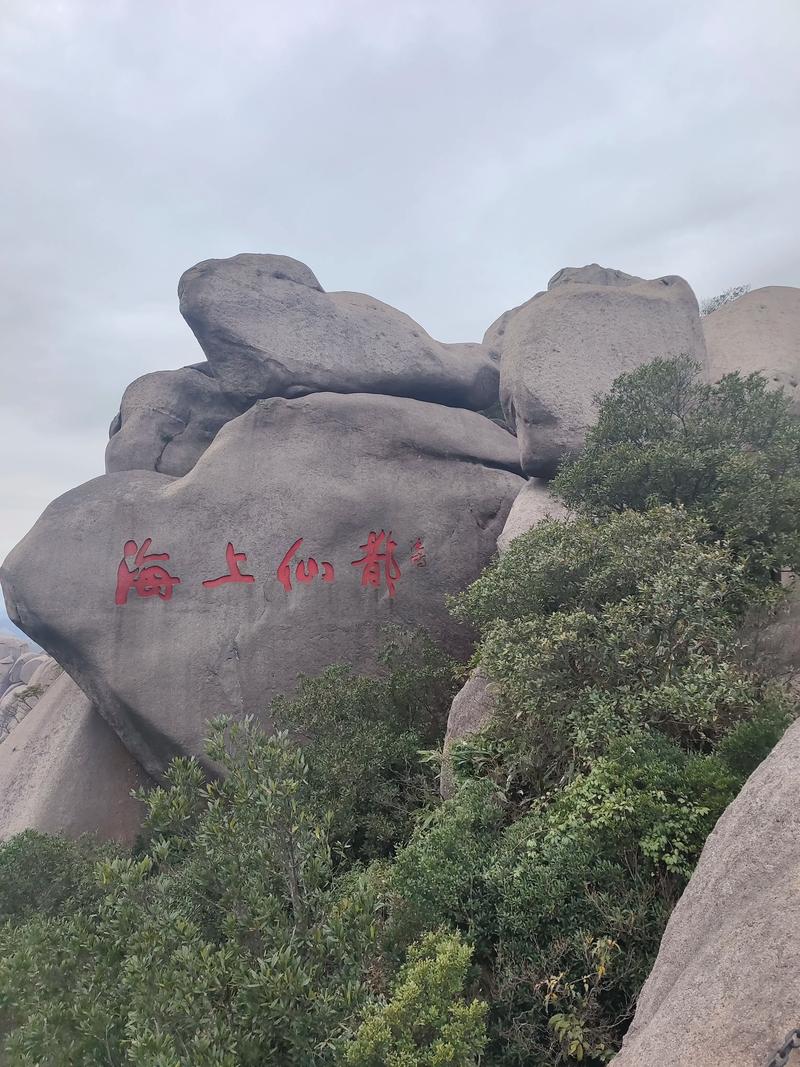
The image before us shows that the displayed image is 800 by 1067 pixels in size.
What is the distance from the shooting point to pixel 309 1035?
3.32 metres

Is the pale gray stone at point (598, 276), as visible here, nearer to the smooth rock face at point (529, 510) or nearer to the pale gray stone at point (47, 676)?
the smooth rock face at point (529, 510)

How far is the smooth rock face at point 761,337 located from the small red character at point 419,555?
6145 millimetres

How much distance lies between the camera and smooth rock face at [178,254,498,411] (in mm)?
12758

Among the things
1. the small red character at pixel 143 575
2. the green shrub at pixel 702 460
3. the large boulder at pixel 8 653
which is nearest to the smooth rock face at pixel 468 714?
the green shrub at pixel 702 460

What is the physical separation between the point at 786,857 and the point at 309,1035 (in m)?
2.32

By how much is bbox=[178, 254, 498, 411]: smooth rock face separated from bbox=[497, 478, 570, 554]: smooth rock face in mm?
3831

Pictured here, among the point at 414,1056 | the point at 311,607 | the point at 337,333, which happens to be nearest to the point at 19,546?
the point at 311,607

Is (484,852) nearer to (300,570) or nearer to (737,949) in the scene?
(737,949)

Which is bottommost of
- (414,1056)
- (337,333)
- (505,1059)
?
(505,1059)

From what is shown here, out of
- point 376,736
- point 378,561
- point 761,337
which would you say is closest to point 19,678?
point 378,561

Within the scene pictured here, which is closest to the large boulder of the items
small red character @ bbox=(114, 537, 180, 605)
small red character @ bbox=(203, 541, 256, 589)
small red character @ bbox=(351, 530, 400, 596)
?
small red character @ bbox=(114, 537, 180, 605)

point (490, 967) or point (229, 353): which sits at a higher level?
point (229, 353)

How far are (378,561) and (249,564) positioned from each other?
198 cm

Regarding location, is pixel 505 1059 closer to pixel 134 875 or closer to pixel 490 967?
pixel 490 967
